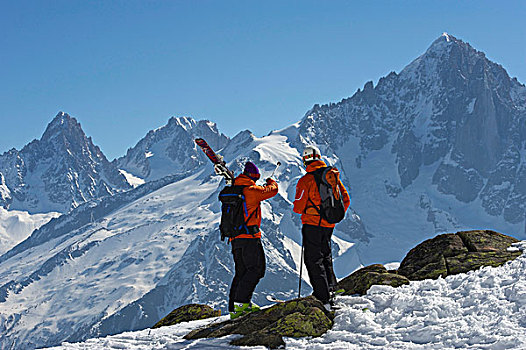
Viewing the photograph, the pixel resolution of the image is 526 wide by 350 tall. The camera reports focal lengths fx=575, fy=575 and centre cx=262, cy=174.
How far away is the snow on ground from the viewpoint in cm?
980

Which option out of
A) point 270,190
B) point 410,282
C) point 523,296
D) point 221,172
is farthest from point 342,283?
point 523,296

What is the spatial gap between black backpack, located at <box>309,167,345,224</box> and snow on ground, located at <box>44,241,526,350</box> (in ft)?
6.54

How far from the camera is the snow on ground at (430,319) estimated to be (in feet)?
32.2

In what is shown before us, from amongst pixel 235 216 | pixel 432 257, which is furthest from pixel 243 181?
pixel 432 257

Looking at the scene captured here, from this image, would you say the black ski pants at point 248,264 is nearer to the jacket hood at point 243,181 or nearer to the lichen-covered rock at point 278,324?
the lichen-covered rock at point 278,324

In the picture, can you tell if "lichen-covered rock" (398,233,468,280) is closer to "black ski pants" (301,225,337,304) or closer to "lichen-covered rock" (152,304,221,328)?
"black ski pants" (301,225,337,304)

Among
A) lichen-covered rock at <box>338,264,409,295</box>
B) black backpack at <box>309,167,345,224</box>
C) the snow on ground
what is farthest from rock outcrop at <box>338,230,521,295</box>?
black backpack at <box>309,167,345,224</box>

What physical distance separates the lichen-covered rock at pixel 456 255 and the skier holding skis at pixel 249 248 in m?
4.21

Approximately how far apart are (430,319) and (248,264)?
4542 mm

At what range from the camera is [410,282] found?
14.0 metres

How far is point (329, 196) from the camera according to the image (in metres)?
12.9

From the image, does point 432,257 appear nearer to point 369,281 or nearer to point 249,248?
point 369,281

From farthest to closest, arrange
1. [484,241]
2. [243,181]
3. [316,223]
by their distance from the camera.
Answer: [484,241] < [243,181] < [316,223]

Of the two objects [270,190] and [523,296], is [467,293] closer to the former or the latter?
[523,296]
